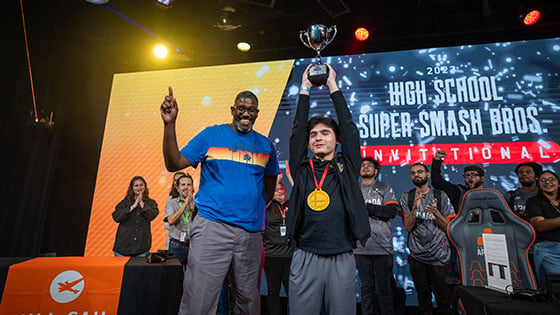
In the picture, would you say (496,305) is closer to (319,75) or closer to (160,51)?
(319,75)

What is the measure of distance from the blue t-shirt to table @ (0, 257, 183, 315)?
1.91ft

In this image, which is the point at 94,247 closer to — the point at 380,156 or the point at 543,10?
the point at 380,156

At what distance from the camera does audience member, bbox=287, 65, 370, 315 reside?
1.50 metres

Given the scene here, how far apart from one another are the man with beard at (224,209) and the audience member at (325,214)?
25 centimetres

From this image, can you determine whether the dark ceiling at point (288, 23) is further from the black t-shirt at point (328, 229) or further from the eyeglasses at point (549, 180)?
the black t-shirt at point (328, 229)

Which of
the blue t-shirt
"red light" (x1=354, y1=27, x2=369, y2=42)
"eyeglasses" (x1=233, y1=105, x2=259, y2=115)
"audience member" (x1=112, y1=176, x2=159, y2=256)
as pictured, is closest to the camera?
the blue t-shirt

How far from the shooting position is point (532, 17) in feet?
14.4

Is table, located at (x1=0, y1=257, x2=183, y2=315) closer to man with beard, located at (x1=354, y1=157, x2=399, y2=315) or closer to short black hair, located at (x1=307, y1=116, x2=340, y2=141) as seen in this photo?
short black hair, located at (x1=307, y1=116, x2=340, y2=141)

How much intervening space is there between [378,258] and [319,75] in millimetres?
2391

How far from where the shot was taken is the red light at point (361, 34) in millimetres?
4844

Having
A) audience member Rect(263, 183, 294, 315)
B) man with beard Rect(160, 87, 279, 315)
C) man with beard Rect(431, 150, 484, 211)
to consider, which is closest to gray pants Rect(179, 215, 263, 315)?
man with beard Rect(160, 87, 279, 315)

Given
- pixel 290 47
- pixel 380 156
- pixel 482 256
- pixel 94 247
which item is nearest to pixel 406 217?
pixel 380 156

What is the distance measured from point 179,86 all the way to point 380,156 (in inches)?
145


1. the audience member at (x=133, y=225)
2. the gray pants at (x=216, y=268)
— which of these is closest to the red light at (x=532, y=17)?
the gray pants at (x=216, y=268)
